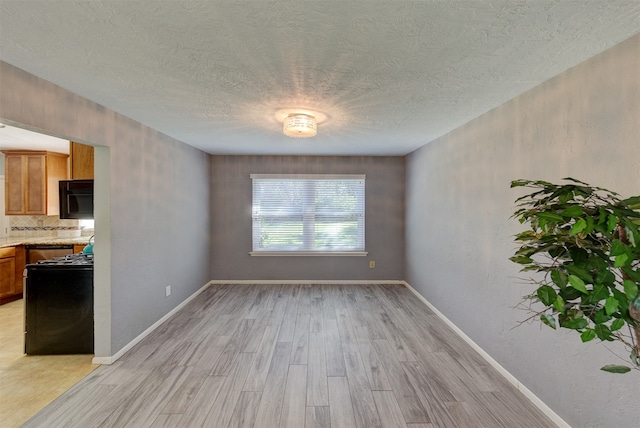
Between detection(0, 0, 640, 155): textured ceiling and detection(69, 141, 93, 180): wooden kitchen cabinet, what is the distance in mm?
962

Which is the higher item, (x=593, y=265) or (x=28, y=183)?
(x=28, y=183)

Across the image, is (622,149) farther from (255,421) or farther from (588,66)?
(255,421)

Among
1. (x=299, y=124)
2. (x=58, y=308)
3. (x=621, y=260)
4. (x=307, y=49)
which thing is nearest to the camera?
(x=621, y=260)

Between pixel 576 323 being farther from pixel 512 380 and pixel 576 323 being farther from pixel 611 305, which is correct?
pixel 512 380

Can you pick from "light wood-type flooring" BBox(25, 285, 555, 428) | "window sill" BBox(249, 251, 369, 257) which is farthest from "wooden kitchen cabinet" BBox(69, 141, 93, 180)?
"window sill" BBox(249, 251, 369, 257)

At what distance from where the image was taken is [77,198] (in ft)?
10.3

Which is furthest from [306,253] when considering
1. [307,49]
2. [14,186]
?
[14,186]

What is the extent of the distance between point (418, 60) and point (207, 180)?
4.12m

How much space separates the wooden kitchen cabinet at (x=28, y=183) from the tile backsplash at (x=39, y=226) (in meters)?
0.40

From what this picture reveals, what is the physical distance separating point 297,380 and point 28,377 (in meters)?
2.30

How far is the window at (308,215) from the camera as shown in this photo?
16.5 ft

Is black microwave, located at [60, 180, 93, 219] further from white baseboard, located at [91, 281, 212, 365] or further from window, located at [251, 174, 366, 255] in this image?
window, located at [251, 174, 366, 255]

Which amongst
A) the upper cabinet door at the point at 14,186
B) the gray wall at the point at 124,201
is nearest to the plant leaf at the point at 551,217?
the gray wall at the point at 124,201

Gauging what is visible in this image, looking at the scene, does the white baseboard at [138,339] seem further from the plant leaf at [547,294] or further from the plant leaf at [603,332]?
the plant leaf at [603,332]
